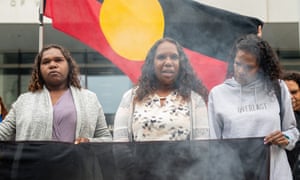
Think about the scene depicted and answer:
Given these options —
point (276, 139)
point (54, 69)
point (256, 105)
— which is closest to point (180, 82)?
point (256, 105)

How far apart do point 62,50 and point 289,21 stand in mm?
4406

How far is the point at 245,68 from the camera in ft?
11.0

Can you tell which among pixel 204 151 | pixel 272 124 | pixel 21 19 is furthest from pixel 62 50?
pixel 21 19

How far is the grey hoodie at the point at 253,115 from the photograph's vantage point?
3.20 m

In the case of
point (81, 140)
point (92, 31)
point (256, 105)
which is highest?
point (92, 31)

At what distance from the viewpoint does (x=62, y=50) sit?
368cm

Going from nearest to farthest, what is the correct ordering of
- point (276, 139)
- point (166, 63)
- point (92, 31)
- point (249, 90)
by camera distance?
point (276, 139)
point (249, 90)
point (166, 63)
point (92, 31)

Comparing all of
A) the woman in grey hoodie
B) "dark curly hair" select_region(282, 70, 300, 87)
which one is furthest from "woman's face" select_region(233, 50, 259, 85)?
"dark curly hair" select_region(282, 70, 300, 87)

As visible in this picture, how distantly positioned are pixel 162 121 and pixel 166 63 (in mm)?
375

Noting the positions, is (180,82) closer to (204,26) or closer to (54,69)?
(54,69)

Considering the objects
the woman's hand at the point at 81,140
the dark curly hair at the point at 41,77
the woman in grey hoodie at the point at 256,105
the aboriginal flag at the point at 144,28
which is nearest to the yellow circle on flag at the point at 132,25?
the aboriginal flag at the point at 144,28

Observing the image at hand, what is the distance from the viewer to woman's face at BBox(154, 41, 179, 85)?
Result: 11.2 ft

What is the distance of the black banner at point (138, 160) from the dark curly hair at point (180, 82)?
338 mm

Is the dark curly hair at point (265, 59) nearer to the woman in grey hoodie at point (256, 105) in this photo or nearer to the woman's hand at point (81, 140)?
the woman in grey hoodie at point (256, 105)
